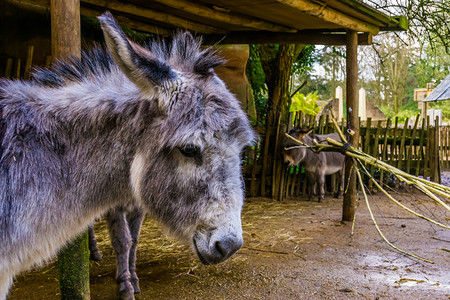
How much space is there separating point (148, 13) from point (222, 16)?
112cm

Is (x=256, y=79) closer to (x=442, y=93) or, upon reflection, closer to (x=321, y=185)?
(x=321, y=185)

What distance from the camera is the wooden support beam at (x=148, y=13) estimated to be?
5.24m

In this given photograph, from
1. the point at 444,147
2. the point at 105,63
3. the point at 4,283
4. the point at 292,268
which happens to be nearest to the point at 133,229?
the point at 292,268

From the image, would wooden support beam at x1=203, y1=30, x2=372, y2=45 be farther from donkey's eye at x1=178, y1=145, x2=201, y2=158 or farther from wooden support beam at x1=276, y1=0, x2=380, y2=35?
donkey's eye at x1=178, y1=145, x2=201, y2=158

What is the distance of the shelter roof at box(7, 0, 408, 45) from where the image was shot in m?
5.46

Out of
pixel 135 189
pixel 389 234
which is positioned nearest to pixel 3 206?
pixel 135 189

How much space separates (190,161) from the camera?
1.87 meters

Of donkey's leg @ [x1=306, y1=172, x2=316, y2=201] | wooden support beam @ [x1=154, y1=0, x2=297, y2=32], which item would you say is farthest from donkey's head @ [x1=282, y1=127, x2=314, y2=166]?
wooden support beam @ [x1=154, y1=0, x2=297, y2=32]

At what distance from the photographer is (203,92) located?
6.39 ft

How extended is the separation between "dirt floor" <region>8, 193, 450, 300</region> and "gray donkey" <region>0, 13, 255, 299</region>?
185 centimetres

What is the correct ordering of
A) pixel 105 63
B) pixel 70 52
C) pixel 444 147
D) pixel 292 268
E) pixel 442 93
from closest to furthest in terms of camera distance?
pixel 105 63
pixel 70 52
pixel 292 268
pixel 444 147
pixel 442 93

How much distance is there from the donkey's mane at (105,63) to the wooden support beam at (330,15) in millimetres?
3217

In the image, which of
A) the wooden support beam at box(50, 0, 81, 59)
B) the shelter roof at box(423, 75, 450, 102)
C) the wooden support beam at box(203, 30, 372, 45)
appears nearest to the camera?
the wooden support beam at box(50, 0, 81, 59)

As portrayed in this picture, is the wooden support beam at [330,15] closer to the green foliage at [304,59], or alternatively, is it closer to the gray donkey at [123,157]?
the gray donkey at [123,157]
